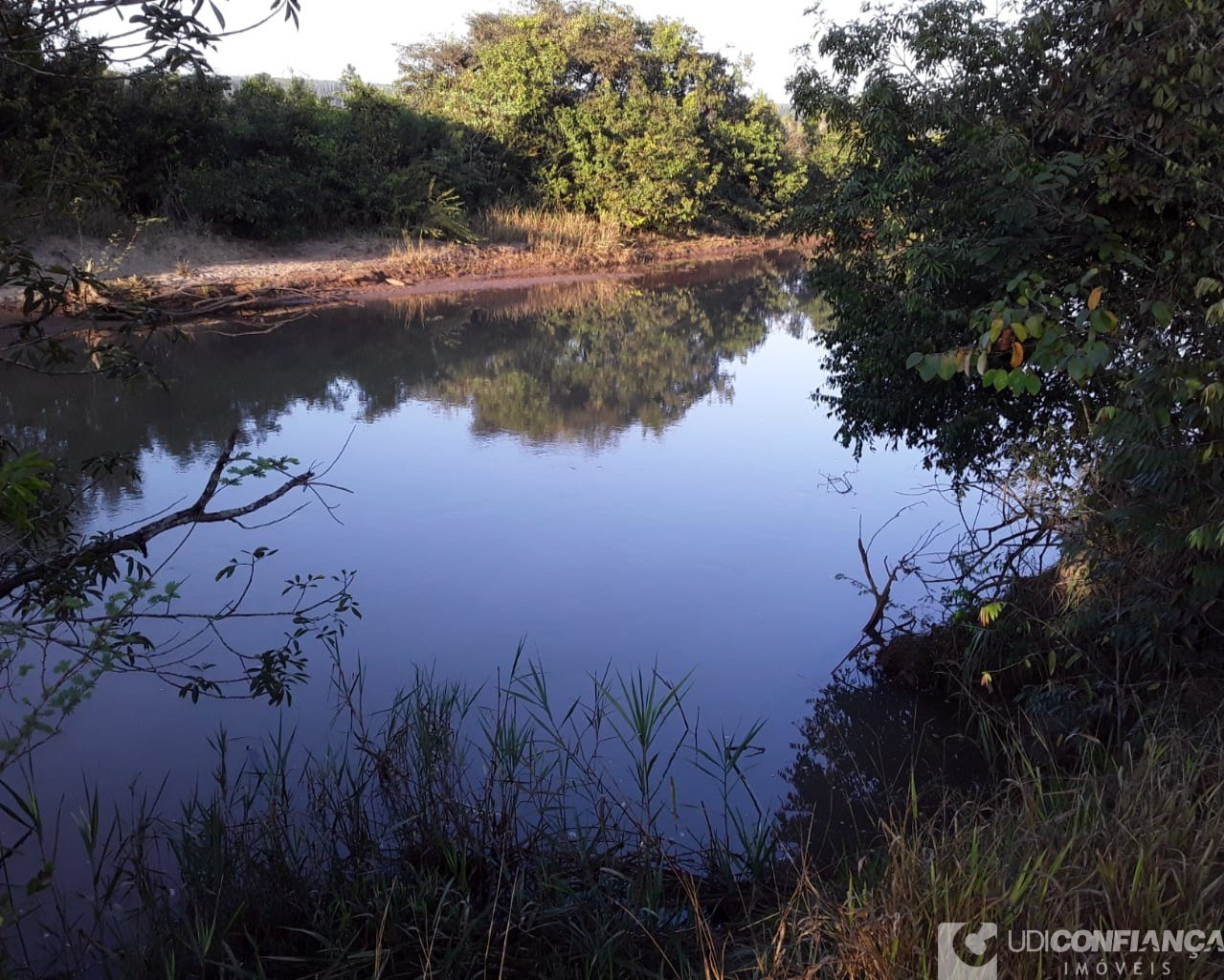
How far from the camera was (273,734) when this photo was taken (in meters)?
4.62

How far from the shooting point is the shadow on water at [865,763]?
3957mm

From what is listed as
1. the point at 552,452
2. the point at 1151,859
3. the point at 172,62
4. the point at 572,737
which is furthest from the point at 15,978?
the point at 552,452

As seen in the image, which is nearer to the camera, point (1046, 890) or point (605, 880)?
point (1046, 890)

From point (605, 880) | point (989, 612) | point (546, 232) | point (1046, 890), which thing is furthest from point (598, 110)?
point (1046, 890)

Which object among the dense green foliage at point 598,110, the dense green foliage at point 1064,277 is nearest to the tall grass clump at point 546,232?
the dense green foliage at point 598,110

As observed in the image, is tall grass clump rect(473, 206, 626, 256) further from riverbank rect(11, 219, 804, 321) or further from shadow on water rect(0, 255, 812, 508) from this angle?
shadow on water rect(0, 255, 812, 508)

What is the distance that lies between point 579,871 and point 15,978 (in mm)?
1557

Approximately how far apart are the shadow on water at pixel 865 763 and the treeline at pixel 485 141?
1160 centimetres

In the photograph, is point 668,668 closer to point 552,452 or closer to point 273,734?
point 273,734

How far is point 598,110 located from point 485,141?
10.4 feet

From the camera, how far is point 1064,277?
4957 mm

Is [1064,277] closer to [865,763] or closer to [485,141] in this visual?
[865,763]

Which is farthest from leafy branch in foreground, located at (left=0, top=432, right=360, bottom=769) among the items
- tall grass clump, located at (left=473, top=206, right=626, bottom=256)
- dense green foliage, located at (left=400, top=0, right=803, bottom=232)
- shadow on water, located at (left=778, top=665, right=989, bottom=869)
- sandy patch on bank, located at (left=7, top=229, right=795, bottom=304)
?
dense green foliage, located at (left=400, top=0, right=803, bottom=232)

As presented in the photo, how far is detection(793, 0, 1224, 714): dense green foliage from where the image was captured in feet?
11.6
